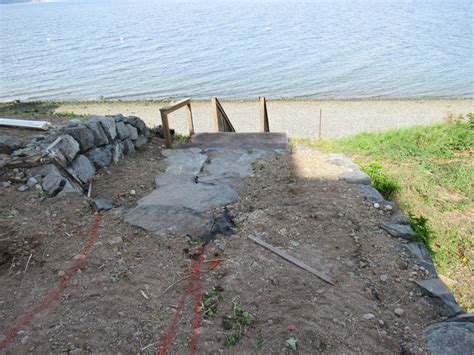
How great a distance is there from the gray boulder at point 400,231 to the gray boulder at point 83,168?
3.63m

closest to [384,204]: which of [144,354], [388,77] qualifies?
[144,354]

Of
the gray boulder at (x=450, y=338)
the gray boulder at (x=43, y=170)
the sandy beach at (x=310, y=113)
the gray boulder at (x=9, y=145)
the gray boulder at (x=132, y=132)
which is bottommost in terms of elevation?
the sandy beach at (x=310, y=113)

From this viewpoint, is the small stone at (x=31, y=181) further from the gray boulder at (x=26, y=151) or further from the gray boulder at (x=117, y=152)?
the gray boulder at (x=117, y=152)

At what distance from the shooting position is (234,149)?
6781 millimetres

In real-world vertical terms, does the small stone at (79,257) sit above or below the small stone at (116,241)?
above

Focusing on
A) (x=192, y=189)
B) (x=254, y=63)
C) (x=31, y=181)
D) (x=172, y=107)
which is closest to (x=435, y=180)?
(x=192, y=189)

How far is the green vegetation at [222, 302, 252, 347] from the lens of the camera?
2645 mm

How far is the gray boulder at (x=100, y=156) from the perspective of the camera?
17.5ft

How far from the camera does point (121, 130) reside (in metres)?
6.03

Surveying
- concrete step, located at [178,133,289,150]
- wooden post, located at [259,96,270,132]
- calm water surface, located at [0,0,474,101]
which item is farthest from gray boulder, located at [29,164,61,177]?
calm water surface, located at [0,0,474,101]

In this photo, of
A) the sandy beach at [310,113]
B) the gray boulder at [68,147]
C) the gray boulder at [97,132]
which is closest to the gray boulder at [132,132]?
the gray boulder at [97,132]

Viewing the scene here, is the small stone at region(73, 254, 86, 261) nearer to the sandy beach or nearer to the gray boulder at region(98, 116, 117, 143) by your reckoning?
Answer: the gray boulder at region(98, 116, 117, 143)

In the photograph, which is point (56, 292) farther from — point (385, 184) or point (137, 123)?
point (385, 184)

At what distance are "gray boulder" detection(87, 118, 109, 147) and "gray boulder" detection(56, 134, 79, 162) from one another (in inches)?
16.3
